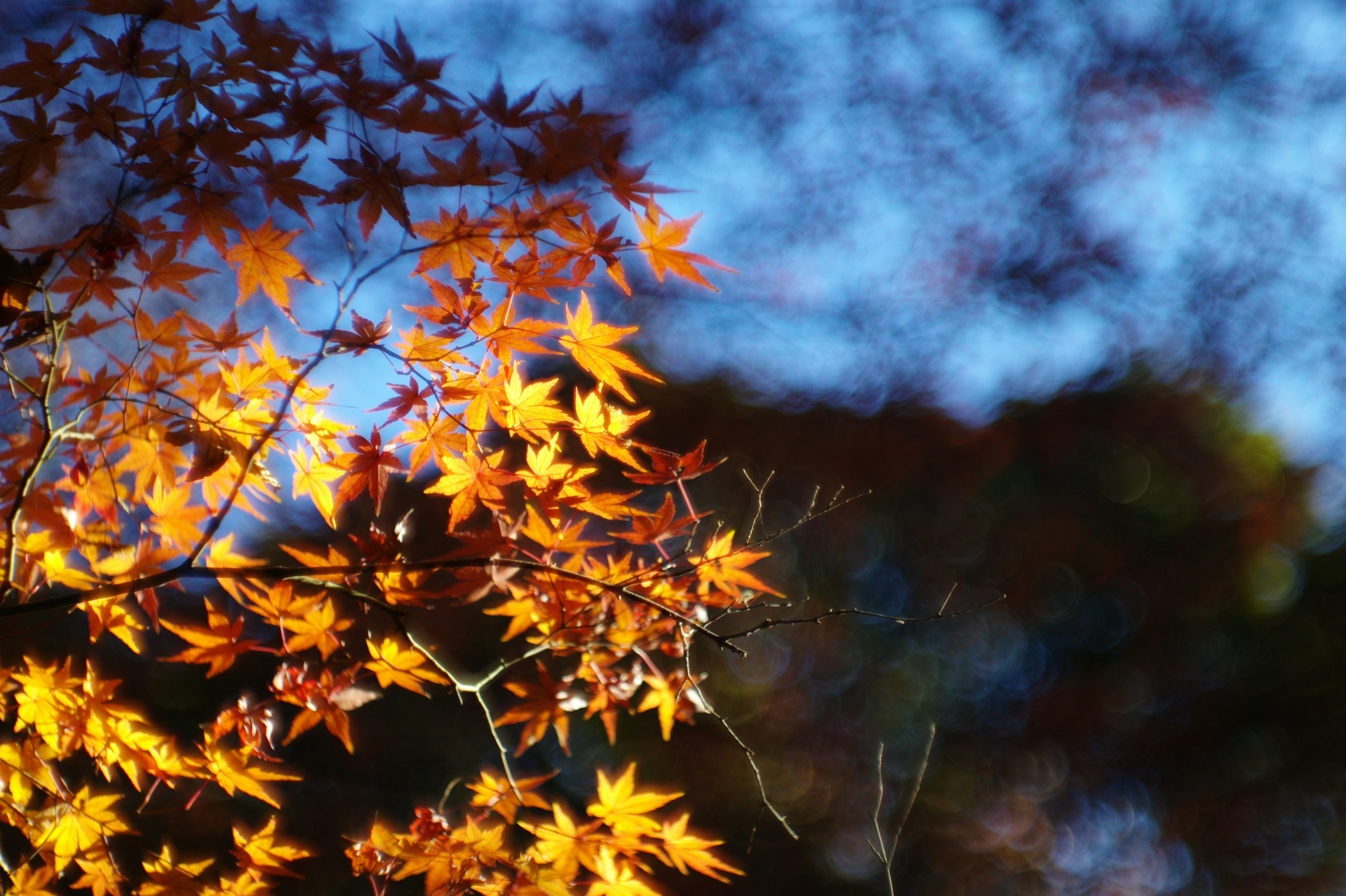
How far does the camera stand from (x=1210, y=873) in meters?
3.52

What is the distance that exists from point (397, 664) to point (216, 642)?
0.81 ft

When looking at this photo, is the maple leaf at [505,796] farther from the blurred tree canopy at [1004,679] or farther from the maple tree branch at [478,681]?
the blurred tree canopy at [1004,679]

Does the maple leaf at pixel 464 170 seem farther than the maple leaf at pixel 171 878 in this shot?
No

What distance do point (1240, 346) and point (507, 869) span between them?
4613 mm

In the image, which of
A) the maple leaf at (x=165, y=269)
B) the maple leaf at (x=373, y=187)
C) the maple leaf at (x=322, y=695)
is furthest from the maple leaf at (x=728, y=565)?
the maple leaf at (x=165, y=269)

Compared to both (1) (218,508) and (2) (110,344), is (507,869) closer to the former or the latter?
(1) (218,508)

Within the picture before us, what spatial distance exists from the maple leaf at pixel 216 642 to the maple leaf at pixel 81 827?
9.4 inches

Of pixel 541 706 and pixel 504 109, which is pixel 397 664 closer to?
pixel 541 706

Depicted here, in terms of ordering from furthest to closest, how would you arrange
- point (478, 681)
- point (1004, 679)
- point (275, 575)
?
1. point (1004, 679)
2. point (478, 681)
3. point (275, 575)

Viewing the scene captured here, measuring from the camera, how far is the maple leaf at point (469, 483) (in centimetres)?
94

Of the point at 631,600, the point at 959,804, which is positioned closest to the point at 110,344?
the point at 631,600

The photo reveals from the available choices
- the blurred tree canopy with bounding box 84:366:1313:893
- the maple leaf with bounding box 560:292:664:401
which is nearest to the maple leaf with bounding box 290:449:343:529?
the maple leaf with bounding box 560:292:664:401

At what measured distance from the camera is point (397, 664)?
3.27 feet

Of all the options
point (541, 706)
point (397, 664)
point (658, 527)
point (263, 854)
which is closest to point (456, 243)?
point (658, 527)
